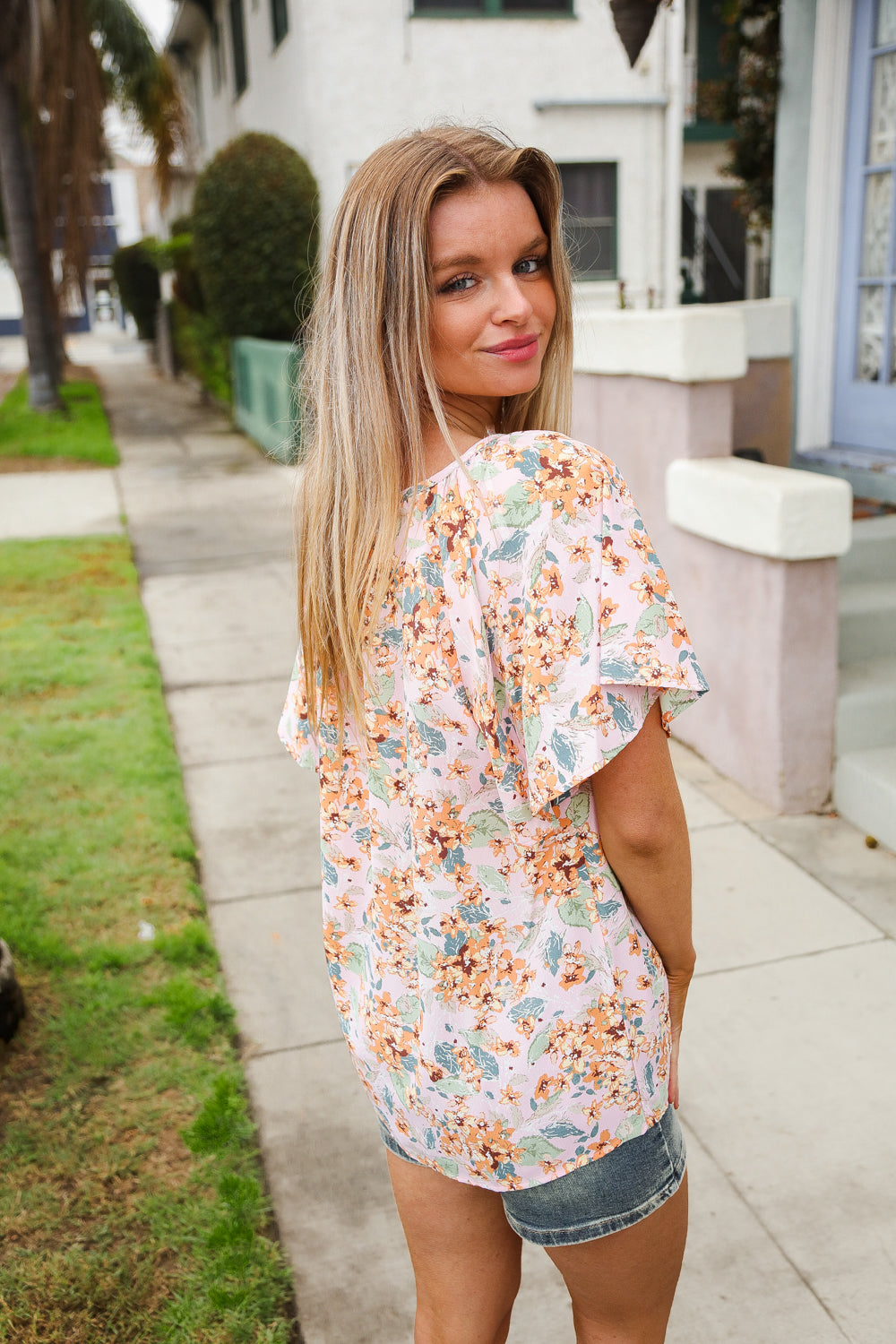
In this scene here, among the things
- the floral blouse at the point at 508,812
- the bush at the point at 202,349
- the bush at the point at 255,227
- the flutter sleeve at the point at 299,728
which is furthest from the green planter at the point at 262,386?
the floral blouse at the point at 508,812

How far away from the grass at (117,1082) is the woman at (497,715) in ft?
3.79

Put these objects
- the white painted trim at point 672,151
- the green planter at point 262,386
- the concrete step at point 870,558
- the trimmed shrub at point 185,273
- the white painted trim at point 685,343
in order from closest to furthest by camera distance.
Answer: the white painted trim at point 685,343
the concrete step at point 870,558
the green planter at point 262,386
the white painted trim at point 672,151
the trimmed shrub at point 185,273

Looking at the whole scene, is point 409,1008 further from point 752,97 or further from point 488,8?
point 488,8

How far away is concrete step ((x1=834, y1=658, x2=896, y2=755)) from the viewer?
4051 mm

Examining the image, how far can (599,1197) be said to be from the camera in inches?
50.1

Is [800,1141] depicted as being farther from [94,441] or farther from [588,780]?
[94,441]

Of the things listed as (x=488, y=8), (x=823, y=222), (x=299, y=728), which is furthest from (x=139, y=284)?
(x=299, y=728)

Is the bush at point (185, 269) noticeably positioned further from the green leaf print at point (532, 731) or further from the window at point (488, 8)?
the green leaf print at point (532, 731)

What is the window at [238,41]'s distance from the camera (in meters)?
17.4

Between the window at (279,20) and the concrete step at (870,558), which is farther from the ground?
the window at (279,20)

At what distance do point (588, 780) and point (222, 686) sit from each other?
466 centimetres

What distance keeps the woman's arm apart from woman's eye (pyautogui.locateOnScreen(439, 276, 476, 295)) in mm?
499

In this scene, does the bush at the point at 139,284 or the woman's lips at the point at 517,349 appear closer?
the woman's lips at the point at 517,349

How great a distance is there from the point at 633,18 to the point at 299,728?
9.57 feet
